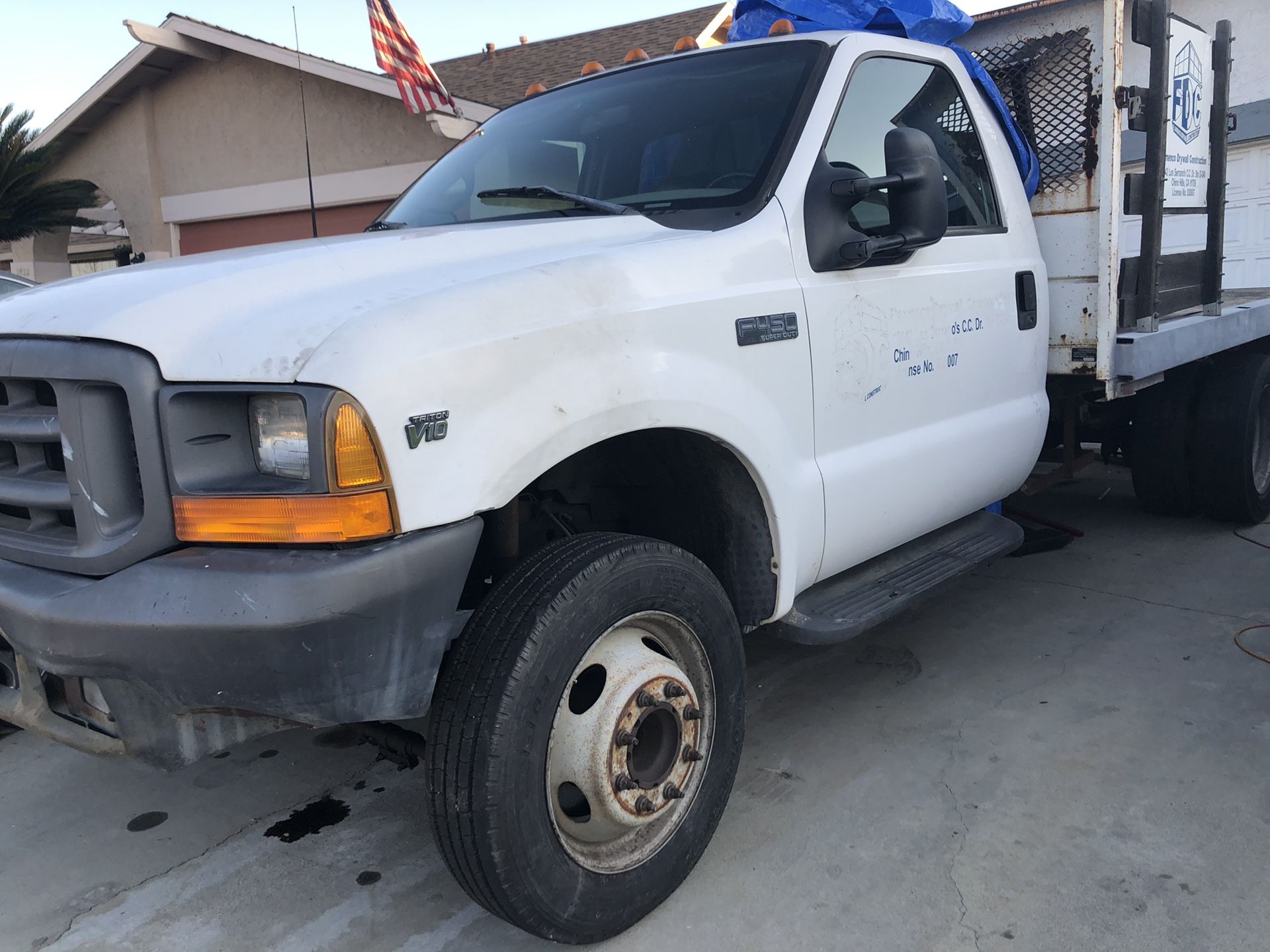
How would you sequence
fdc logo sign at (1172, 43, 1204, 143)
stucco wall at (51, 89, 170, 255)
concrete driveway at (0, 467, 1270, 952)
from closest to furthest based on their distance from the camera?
concrete driveway at (0, 467, 1270, 952) → fdc logo sign at (1172, 43, 1204, 143) → stucco wall at (51, 89, 170, 255)

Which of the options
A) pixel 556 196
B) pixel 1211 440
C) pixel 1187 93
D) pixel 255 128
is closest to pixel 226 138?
pixel 255 128

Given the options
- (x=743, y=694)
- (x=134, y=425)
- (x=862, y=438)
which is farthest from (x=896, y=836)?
(x=134, y=425)

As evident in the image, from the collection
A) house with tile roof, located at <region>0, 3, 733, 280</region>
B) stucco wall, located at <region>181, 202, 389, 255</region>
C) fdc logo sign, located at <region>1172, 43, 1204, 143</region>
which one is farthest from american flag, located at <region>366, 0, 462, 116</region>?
fdc logo sign, located at <region>1172, 43, 1204, 143</region>

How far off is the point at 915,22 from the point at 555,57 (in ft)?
40.0

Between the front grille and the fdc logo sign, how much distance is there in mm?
4226

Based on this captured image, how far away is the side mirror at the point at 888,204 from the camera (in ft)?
8.85

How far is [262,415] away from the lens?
1916mm

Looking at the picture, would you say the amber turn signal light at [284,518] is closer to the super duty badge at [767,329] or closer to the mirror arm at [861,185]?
the super duty badge at [767,329]

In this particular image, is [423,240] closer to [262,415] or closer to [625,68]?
[262,415]

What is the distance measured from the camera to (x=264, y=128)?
46.8ft

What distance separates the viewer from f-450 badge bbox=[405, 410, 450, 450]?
6.10 feet

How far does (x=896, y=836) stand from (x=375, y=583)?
163 cm

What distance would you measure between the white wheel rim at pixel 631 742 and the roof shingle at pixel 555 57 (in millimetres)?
10994

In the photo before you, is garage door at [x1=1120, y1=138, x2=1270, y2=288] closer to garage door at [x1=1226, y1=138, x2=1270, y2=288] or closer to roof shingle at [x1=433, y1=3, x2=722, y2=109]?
garage door at [x1=1226, y1=138, x2=1270, y2=288]
